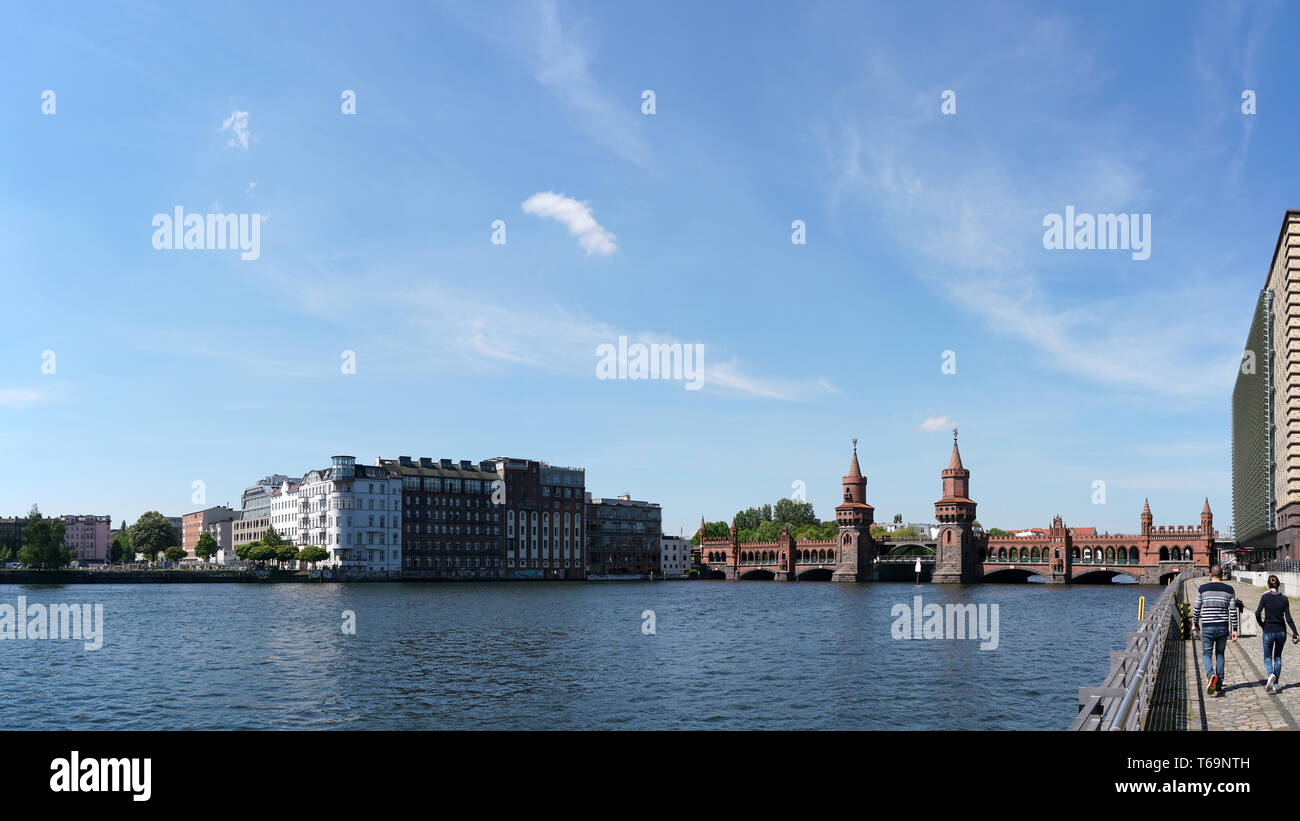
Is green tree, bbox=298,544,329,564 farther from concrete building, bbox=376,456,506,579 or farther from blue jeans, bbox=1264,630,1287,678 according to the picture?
blue jeans, bbox=1264,630,1287,678

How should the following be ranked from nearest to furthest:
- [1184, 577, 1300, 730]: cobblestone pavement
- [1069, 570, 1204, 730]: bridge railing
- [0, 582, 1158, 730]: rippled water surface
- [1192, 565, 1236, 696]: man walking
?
[1069, 570, 1204, 730]: bridge railing, [1184, 577, 1300, 730]: cobblestone pavement, [1192, 565, 1236, 696]: man walking, [0, 582, 1158, 730]: rippled water surface

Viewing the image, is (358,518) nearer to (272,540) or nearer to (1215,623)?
(272,540)

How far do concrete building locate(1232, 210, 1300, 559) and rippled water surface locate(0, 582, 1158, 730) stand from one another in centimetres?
3546

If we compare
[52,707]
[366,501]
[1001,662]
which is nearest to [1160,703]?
[1001,662]

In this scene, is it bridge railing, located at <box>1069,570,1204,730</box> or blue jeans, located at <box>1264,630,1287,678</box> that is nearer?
bridge railing, located at <box>1069,570,1204,730</box>

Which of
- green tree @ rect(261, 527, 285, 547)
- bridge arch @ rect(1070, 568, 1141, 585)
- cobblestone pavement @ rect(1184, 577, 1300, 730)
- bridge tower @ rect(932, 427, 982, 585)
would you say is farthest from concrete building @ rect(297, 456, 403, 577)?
cobblestone pavement @ rect(1184, 577, 1300, 730)

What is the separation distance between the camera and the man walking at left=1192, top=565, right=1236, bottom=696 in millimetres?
21938

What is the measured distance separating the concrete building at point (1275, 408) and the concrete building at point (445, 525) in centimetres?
13329

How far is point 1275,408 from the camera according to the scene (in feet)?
399

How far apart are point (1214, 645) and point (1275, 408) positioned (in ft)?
389

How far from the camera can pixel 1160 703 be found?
22.0m
